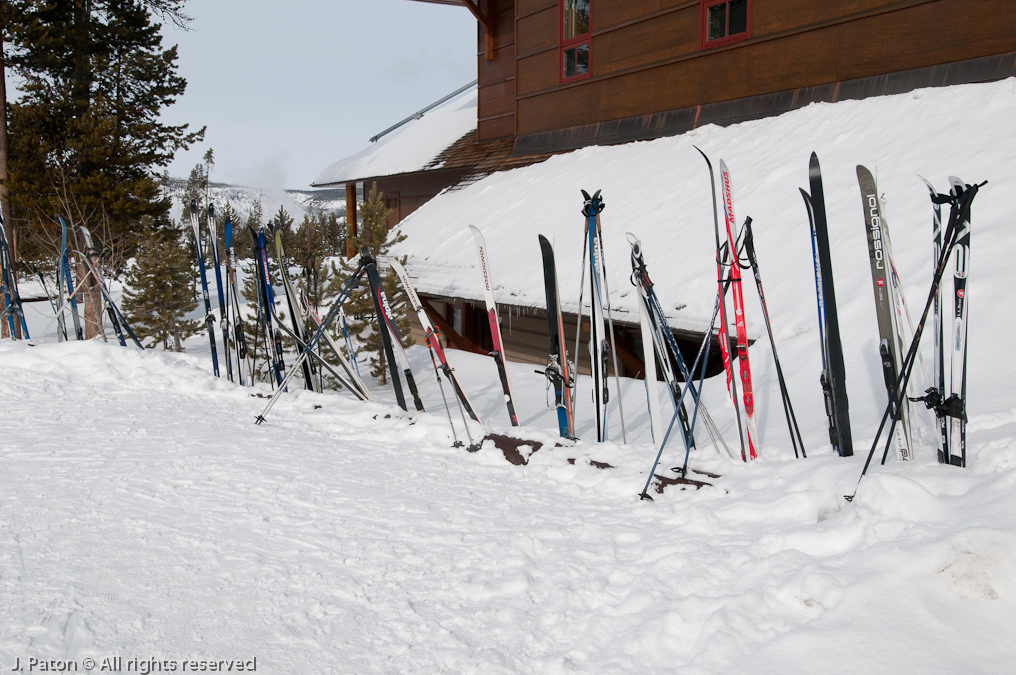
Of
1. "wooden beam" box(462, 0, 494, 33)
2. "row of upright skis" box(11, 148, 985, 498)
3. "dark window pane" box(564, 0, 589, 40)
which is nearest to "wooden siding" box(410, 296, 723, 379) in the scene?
"row of upright skis" box(11, 148, 985, 498)

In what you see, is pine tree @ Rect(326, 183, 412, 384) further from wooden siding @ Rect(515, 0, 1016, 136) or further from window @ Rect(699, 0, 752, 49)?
window @ Rect(699, 0, 752, 49)

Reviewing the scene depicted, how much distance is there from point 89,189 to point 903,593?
689 inches

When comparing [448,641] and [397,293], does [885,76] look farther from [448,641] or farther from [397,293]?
[448,641]

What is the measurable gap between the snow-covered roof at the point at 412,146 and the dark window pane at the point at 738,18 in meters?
7.20

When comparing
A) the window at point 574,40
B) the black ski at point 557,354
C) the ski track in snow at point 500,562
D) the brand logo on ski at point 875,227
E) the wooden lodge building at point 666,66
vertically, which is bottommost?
the ski track in snow at point 500,562

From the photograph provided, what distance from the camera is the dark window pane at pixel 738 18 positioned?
9750 millimetres

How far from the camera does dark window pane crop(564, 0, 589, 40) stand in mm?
12234

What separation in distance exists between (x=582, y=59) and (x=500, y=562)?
11.0 metres

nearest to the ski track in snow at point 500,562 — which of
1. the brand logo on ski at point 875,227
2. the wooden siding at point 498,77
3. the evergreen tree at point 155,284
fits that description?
the brand logo on ski at point 875,227

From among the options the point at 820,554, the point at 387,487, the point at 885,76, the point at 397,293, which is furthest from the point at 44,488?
the point at 885,76

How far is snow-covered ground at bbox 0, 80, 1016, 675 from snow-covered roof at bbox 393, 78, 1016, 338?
5 cm

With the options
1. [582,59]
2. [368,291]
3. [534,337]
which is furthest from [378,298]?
[582,59]

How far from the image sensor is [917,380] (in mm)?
4785

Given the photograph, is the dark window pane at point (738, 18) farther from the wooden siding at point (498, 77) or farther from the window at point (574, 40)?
the wooden siding at point (498, 77)
